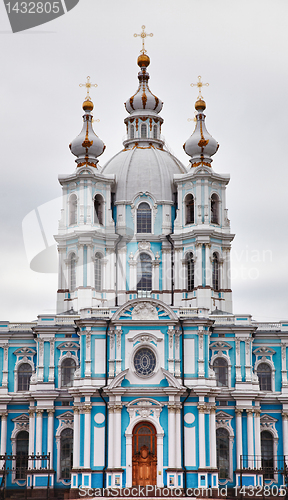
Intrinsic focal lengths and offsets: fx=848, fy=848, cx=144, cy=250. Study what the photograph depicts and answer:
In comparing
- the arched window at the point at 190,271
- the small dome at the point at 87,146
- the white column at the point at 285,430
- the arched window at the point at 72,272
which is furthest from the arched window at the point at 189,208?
the white column at the point at 285,430

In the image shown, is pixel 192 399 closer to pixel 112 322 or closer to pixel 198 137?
pixel 112 322

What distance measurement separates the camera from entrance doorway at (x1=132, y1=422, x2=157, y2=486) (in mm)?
50125

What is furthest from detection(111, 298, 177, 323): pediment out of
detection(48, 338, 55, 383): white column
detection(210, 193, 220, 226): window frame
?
detection(210, 193, 220, 226): window frame

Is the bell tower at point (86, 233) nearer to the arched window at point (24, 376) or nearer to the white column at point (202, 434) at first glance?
the arched window at point (24, 376)

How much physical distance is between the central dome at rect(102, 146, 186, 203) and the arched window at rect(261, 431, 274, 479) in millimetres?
17845

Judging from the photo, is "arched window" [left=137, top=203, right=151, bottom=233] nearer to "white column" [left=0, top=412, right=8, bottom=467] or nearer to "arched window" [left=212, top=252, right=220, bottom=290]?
"arched window" [left=212, top=252, right=220, bottom=290]

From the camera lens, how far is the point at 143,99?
212ft

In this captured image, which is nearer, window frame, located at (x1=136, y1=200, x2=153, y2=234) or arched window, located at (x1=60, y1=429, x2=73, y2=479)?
arched window, located at (x1=60, y1=429, x2=73, y2=479)

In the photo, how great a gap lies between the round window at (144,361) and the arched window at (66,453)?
255 inches

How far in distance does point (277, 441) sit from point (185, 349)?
29.5 feet

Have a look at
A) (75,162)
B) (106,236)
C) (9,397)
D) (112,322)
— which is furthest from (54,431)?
(75,162)

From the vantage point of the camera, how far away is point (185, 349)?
52094 millimetres

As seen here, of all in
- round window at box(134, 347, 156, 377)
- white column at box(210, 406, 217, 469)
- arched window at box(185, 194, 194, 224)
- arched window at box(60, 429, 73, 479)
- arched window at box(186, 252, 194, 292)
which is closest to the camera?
white column at box(210, 406, 217, 469)

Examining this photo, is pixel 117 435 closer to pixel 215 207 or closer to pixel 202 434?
pixel 202 434
